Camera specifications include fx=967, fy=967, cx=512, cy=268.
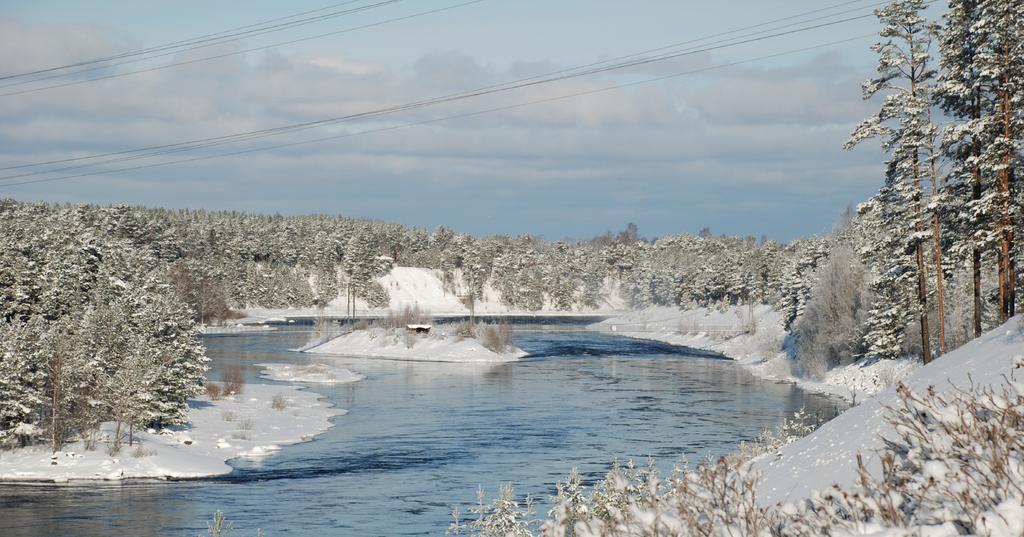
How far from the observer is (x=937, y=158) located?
127ft

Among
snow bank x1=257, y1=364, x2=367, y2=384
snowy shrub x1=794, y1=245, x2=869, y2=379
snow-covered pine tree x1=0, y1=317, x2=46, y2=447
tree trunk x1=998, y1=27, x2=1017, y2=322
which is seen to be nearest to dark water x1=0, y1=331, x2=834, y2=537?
snow bank x1=257, y1=364, x2=367, y2=384

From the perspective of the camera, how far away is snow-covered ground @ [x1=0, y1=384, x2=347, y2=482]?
126 feet

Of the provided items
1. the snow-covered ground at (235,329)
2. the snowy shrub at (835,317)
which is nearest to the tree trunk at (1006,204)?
the snowy shrub at (835,317)

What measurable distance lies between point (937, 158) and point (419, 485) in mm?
24269

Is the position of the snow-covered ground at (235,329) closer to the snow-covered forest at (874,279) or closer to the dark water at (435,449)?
the dark water at (435,449)

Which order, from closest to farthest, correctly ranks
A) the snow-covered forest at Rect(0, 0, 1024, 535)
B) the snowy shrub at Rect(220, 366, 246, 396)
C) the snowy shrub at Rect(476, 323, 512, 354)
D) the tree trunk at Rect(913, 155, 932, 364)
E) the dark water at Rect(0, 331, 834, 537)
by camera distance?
the snow-covered forest at Rect(0, 0, 1024, 535) < the dark water at Rect(0, 331, 834, 537) < the tree trunk at Rect(913, 155, 932, 364) < the snowy shrub at Rect(220, 366, 246, 396) < the snowy shrub at Rect(476, 323, 512, 354)

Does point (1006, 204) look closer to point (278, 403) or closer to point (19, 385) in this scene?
point (19, 385)

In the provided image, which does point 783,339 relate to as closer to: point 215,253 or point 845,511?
point 845,511

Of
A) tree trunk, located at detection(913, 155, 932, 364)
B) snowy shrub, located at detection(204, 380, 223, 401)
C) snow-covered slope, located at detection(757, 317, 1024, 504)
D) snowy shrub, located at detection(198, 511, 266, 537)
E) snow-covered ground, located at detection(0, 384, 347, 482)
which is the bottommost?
snow-covered ground, located at detection(0, 384, 347, 482)

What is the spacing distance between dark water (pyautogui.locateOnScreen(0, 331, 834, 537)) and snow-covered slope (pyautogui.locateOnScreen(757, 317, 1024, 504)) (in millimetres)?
8420

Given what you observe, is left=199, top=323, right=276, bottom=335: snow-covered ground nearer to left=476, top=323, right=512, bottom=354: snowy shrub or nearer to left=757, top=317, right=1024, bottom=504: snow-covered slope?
left=476, top=323, right=512, bottom=354: snowy shrub

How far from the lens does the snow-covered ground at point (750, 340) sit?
61156 millimetres

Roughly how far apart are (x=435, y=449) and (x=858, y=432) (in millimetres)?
28352

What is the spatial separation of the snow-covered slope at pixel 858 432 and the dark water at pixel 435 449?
8.42 meters
